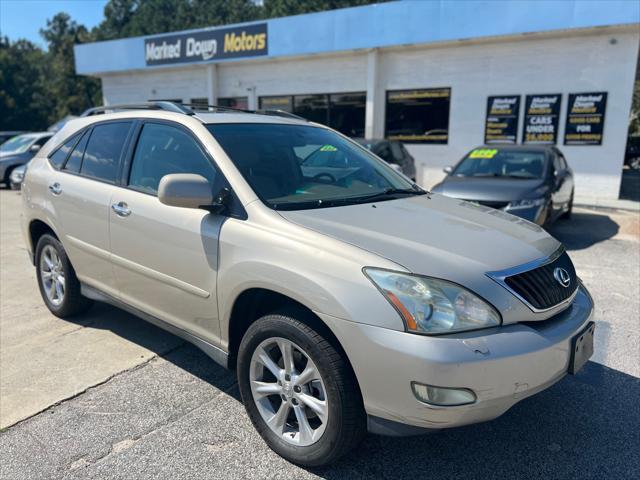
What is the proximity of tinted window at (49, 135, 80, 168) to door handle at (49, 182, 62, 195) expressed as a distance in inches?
8.1

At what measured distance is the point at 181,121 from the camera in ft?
11.0

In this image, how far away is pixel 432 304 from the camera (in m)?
2.19

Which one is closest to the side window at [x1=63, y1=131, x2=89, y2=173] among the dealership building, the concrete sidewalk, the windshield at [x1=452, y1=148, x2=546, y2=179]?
the concrete sidewalk

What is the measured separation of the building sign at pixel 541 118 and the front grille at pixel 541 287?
11.8m

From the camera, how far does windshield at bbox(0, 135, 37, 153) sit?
14523 millimetres

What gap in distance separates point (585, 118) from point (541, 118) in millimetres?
1038

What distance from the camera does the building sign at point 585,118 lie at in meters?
12.4

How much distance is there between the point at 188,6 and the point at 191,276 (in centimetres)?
6154

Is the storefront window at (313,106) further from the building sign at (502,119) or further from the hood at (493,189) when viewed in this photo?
the hood at (493,189)

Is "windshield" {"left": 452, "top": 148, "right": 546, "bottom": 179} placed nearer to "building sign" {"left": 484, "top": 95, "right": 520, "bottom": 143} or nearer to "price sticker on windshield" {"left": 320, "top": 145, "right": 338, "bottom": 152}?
"building sign" {"left": 484, "top": 95, "right": 520, "bottom": 143}

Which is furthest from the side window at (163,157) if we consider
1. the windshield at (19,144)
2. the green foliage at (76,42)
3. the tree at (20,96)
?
the tree at (20,96)

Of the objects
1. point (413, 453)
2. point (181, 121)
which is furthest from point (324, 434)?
point (181, 121)

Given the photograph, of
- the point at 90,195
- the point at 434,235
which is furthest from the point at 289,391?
the point at 90,195

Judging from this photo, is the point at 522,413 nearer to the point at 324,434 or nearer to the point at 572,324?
the point at 572,324
